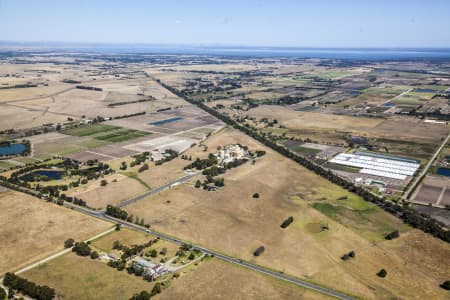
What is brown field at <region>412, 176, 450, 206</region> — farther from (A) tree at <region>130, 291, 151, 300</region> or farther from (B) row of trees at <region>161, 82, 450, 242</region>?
(A) tree at <region>130, 291, 151, 300</region>

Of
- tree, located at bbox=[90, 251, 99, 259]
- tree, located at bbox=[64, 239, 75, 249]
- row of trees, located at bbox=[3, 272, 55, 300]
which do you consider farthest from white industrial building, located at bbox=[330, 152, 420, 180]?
row of trees, located at bbox=[3, 272, 55, 300]

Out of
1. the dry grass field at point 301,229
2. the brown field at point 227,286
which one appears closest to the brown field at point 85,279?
the brown field at point 227,286

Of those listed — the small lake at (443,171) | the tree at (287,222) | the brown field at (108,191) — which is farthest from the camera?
the small lake at (443,171)

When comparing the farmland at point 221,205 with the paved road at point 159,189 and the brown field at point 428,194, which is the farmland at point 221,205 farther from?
the paved road at point 159,189

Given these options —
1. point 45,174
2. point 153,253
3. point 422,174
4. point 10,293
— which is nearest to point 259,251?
point 153,253

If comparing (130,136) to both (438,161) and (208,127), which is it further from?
(438,161)

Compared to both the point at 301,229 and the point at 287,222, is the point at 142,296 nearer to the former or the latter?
the point at 287,222

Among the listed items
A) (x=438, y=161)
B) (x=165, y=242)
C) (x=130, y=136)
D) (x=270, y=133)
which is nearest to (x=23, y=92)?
(x=130, y=136)
